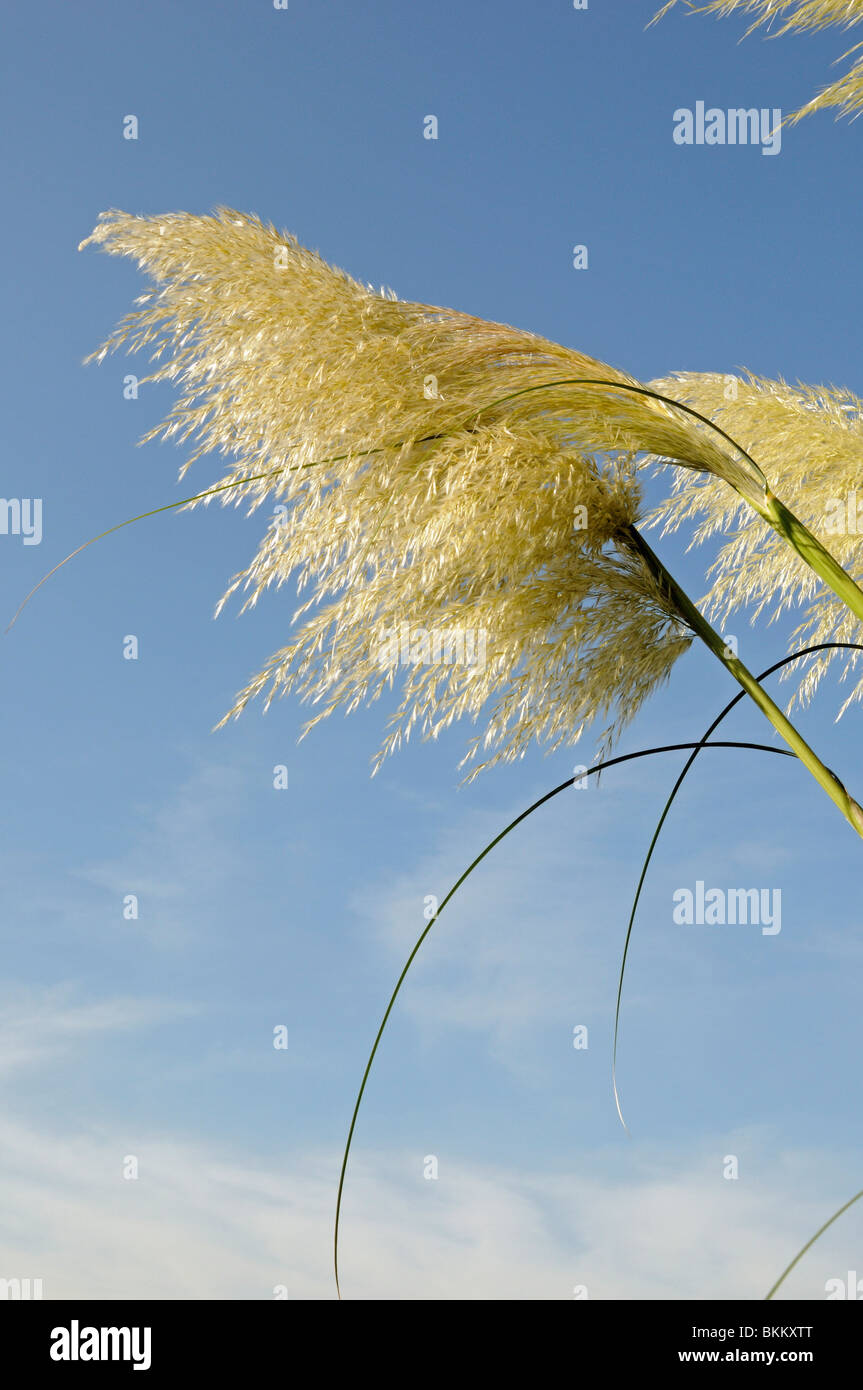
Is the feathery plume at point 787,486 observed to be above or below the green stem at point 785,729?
above

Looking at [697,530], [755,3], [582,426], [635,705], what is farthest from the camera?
[697,530]

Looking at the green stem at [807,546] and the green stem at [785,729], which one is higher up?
the green stem at [807,546]

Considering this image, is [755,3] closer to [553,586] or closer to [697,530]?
[697,530]

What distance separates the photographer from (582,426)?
1650mm

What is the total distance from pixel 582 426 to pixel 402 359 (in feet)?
0.95

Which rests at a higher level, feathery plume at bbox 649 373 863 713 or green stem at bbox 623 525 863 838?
feathery plume at bbox 649 373 863 713

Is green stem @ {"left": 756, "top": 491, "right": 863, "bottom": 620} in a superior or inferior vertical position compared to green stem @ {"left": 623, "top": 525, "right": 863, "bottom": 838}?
superior

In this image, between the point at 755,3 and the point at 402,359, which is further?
the point at 755,3

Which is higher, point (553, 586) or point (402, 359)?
point (402, 359)

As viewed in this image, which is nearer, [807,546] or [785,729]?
[785,729]

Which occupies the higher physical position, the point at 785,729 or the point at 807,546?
the point at 807,546
